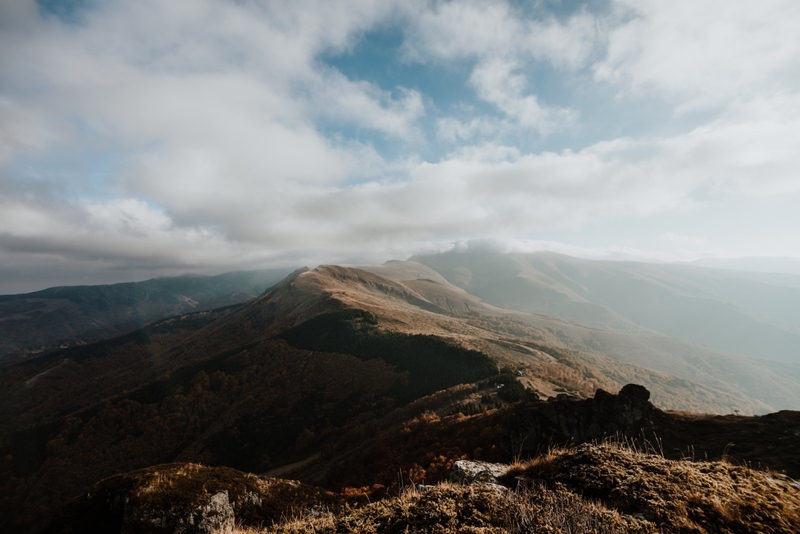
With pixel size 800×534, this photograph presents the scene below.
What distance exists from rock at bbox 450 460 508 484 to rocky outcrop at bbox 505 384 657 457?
13980mm

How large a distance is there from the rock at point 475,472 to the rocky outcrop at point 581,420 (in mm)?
13980

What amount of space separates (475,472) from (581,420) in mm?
20663

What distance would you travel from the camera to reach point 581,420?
2536cm

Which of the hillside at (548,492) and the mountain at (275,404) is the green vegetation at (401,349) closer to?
the mountain at (275,404)

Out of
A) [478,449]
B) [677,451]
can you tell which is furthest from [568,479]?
[478,449]

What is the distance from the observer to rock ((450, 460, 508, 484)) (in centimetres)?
911

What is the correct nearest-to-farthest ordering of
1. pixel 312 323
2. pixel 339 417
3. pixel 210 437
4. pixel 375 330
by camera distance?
pixel 339 417 < pixel 210 437 < pixel 375 330 < pixel 312 323

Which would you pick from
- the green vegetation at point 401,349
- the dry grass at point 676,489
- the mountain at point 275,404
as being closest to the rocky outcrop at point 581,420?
the dry grass at point 676,489

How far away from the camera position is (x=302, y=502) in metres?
15.7

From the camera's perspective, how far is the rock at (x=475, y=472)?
29.9 ft

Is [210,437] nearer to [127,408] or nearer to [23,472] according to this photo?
[127,408]

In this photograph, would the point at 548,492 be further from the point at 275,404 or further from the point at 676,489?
the point at 275,404

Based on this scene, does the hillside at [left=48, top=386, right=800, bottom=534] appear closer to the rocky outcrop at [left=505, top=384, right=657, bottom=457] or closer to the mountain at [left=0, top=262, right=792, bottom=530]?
the rocky outcrop at [left=505, top=384, right=657, bottom=457]

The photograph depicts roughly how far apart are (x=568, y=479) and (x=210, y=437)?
409ft
